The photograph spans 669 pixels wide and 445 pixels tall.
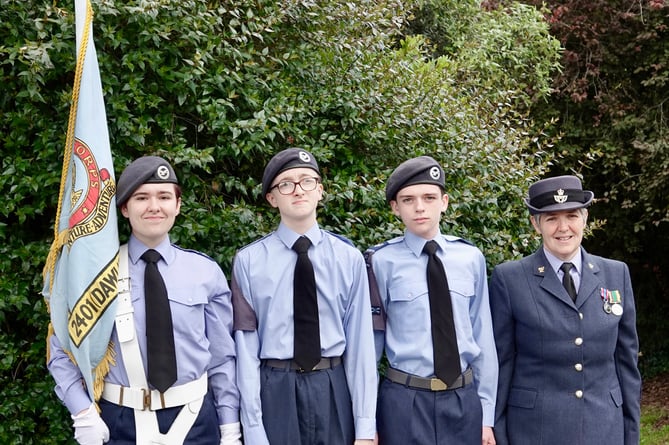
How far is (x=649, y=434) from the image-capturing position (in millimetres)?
8273

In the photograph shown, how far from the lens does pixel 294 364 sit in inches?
128

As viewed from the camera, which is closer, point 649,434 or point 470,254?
point 470,254

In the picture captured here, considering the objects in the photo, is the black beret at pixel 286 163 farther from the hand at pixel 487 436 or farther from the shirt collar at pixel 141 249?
the hand at pixel 487 436

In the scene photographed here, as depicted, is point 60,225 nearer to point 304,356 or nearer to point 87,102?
point 87,102

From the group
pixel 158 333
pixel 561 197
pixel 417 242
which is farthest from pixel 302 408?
pixel 561 197

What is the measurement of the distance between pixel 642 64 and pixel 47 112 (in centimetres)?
781

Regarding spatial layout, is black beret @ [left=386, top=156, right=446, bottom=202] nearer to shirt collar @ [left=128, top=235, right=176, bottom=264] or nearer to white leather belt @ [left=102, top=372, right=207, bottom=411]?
shirt collar @ [left=128, top=235, right=176, bottom=264]

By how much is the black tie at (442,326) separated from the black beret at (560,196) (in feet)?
1.95

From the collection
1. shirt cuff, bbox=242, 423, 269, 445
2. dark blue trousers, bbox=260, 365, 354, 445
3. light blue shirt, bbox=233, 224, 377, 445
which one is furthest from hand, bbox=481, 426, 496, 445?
shirt cuff, bbox=242, 423, 269, 445

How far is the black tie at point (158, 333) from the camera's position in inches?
118

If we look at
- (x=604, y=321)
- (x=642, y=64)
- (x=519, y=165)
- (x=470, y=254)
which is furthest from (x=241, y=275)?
(x=642, y=64)

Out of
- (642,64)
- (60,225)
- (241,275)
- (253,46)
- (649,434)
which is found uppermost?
Answer: (642,64)

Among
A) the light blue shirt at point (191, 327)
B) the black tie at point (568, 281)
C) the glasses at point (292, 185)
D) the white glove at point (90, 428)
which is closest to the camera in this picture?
the white glove at point (90, 428)

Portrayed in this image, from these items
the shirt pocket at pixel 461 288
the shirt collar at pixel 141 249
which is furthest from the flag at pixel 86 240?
the shirt pocket at pixel 461 288
